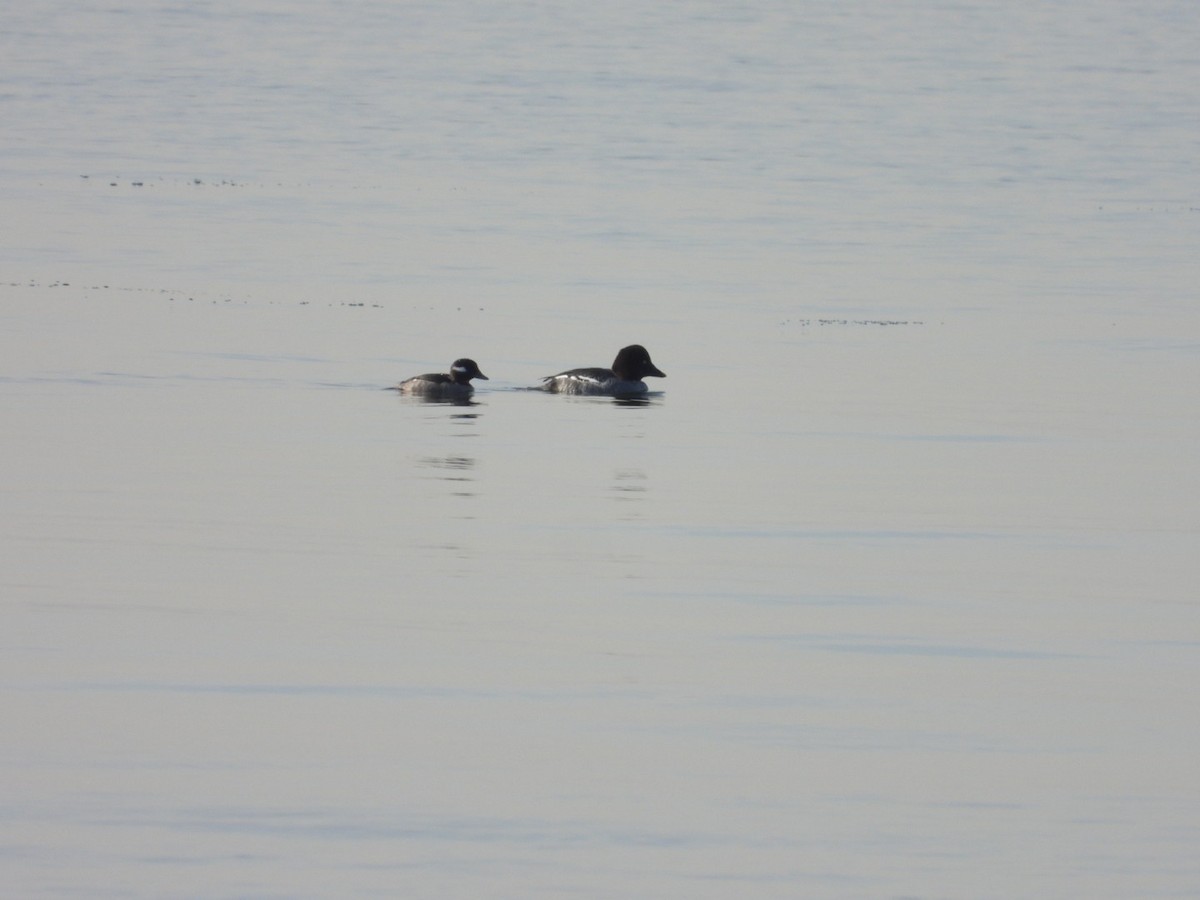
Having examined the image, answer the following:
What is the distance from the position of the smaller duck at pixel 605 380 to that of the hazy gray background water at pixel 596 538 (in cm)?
30

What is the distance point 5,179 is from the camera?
3538 centimetres

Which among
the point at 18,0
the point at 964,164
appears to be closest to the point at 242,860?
the point at 964,164

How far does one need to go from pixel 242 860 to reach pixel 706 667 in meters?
2.99

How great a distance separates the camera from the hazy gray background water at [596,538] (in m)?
8.87

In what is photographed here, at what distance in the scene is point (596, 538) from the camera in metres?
13.8

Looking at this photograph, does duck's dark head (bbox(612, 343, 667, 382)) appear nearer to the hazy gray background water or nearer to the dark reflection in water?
the hazy gray background water

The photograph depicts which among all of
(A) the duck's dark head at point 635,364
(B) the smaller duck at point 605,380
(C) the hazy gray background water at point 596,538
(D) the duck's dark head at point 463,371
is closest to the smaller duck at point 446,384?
(D) the duck's dark head at point 463,371

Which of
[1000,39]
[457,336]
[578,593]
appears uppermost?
[1000,39]

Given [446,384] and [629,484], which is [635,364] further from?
[629,484]

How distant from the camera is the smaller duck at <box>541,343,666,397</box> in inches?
808

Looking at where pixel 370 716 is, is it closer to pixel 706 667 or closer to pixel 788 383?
pixel 706 667

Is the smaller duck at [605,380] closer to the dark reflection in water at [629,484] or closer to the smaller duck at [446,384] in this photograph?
the smaller duck at [446,384]

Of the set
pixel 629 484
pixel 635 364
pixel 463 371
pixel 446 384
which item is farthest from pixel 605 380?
pixel 629 484

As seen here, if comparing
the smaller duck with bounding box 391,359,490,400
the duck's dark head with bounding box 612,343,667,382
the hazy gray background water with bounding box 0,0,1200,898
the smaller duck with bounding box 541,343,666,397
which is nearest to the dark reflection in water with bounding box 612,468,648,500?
the hazy gray background water with bounding box 0,0,1200,898
